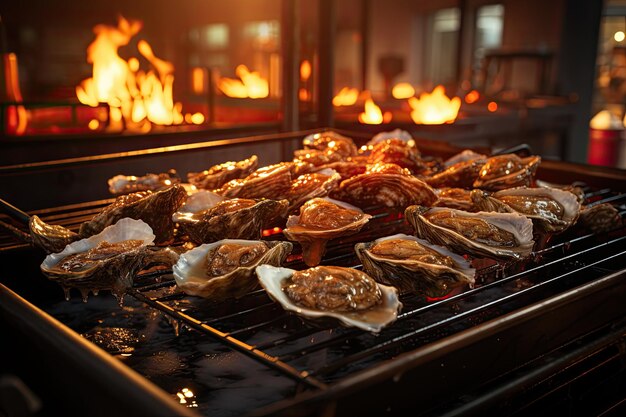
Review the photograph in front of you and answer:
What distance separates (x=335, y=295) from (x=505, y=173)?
3.55 feet

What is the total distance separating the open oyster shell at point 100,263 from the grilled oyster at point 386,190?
63cm

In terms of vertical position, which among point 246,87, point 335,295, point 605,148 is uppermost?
point 246,87

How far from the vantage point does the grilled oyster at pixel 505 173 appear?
2.08m

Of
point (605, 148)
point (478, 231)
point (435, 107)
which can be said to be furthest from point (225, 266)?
point (605, 148)

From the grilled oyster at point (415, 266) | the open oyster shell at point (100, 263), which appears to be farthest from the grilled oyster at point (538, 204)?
the open oyster shell at point (100, 263)

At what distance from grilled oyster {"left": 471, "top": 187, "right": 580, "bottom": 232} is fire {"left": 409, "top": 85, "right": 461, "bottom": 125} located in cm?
340

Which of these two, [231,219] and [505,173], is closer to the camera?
[231,219]

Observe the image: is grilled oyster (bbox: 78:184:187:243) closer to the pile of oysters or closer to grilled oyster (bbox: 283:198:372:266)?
the pile of oysters

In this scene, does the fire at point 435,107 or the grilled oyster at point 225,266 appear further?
the fire at point 435,107

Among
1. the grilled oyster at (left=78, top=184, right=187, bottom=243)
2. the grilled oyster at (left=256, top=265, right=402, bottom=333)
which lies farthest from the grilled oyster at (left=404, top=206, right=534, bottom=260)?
the grilled oyster at (left=78, top=184, right=187, bottom=243)

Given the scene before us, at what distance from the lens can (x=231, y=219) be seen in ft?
5.32

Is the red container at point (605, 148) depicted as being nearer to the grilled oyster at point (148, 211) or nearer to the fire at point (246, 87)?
the fire at point (246, 87)

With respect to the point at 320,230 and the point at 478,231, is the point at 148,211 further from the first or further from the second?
the point at 478,231

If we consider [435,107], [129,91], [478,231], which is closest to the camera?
[478,231]
